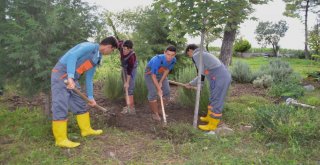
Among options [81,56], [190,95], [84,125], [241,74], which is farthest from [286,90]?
[81,56]

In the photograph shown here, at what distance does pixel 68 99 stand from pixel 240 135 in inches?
98.7

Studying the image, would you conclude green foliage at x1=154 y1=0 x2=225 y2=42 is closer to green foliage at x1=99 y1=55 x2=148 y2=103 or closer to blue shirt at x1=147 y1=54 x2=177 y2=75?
blue shirt at x1=147 y1=54 x2=177 y2=75

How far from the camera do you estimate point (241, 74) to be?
10008mm

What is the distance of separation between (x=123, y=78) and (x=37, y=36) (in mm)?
2199

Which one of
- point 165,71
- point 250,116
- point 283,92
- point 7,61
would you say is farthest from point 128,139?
point 283,92

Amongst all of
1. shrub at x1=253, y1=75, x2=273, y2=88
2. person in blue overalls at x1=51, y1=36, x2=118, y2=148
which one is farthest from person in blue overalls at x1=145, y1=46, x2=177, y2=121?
shrub at x1=253, y1=75, x2=273, y2=88

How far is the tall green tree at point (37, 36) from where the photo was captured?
4422mm

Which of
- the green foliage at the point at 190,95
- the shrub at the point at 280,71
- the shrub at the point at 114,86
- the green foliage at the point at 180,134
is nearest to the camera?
the green foliage at the point at 180,134

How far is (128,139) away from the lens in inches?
180

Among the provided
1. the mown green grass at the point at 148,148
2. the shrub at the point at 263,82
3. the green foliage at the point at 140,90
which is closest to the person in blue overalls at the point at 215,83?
the mown green grass at the point at 148,148

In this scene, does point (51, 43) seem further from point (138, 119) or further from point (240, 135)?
point (240, 135)

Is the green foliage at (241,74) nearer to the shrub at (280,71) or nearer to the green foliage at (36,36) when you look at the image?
the shrub at (280,71)

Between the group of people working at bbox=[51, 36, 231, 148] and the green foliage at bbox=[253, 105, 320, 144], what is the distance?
27.8 inches

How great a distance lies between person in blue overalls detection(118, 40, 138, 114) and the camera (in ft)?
18.6
